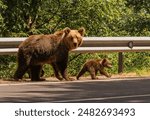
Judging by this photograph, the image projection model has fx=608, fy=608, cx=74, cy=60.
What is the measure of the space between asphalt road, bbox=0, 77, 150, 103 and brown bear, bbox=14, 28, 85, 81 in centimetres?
66

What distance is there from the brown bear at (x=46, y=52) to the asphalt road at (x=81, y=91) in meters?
0.66

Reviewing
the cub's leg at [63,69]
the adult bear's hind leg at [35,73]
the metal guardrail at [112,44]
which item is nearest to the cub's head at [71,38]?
the cub's leg at [63,69]

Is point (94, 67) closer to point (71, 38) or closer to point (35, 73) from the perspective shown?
point (71, 38)

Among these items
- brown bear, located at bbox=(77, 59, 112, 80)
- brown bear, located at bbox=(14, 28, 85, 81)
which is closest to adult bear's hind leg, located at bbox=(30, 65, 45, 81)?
brown bear, located at bbox=(14, 28, 85, 81)

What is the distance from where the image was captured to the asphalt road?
977 centimetres

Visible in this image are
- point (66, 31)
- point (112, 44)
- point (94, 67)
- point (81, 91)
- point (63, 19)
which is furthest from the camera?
point (63, 19)

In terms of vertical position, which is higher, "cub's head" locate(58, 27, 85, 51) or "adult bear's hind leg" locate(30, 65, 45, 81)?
"cub's head" locate(58, 27, 85, 51)

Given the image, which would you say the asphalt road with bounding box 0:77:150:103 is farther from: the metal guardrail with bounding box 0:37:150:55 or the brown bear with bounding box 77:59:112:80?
the metal guardrail with bounding box 0:37:150:55

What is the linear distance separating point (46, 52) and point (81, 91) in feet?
7.26

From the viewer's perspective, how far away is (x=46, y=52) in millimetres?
12922

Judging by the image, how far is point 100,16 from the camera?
→ 19.8 m

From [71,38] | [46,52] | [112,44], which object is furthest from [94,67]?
[46,52]

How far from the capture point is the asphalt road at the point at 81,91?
9.77 metres

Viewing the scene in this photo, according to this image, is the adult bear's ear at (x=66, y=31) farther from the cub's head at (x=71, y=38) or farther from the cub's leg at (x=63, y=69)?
the cub's leg at (x=63, y=69)
